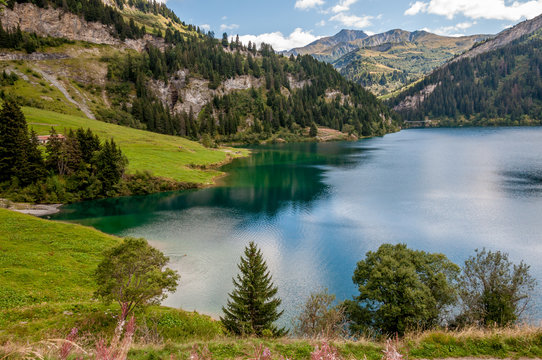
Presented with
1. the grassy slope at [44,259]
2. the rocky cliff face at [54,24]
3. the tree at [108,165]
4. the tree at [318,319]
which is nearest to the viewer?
the tree at [318,319]

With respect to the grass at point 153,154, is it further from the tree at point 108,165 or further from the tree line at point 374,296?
the tree line at point 374,296

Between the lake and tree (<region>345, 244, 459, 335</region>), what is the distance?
6.69 meters

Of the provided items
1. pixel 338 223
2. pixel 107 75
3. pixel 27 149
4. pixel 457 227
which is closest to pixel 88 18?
pixel 107 75

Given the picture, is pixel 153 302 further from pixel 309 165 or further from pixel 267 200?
pixel 309 165

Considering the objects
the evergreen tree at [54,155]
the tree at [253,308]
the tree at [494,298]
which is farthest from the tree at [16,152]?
the tree at [494,298]

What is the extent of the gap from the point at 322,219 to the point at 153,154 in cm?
6384

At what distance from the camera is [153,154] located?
9369 cm

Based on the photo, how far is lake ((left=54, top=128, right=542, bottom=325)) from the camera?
35.8 metres

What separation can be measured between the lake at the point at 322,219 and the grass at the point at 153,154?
32.4 ft

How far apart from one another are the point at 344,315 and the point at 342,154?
117461 mm

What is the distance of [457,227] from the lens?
48.4 metres

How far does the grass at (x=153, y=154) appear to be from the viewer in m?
83.1

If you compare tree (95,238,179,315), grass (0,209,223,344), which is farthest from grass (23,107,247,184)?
tree (95,238,179,315)

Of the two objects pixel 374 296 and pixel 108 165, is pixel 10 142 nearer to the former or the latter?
pixel 108 165
